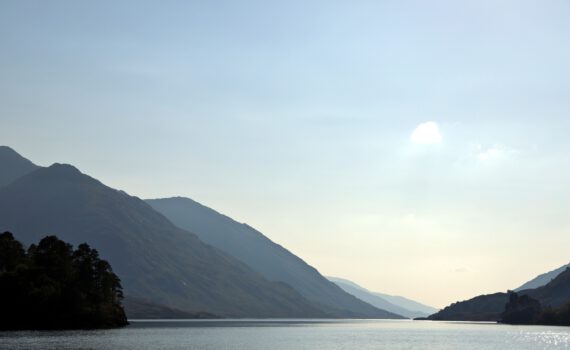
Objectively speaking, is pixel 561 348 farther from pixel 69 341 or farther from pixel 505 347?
pixel 69 341

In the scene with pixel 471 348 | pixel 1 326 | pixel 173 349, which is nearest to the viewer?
pixel 173 349

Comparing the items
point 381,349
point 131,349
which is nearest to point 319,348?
point 381,349

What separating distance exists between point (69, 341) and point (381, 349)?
7556cm

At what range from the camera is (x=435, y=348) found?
571 ft

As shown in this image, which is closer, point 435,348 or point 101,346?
point 101,346

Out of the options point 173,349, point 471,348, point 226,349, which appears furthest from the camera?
point 471,348

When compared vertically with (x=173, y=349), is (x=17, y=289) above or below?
above

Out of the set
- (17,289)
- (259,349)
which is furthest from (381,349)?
(17,289)

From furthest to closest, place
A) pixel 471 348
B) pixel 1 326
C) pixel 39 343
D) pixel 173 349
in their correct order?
pixel 1 326
pixel 471 348
pixel 173 349
pixel 39 343

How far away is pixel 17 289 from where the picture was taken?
19925cm

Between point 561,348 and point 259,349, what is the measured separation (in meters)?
73.3

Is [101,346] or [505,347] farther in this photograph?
[505,347]

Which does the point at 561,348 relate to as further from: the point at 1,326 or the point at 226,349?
the point at 1,326

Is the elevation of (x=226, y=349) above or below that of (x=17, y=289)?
below
